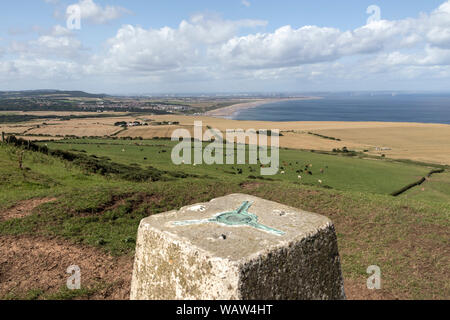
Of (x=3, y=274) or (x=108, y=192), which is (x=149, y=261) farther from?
(x=108, y=192)

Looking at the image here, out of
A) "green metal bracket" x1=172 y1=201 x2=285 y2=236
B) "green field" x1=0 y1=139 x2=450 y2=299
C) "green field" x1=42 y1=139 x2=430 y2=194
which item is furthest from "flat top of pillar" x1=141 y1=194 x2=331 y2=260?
"green field" x1=42 y1=139 x2=430 y2=194

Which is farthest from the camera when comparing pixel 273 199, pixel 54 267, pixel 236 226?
pixel 273 199

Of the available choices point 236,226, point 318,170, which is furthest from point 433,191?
point 236,226

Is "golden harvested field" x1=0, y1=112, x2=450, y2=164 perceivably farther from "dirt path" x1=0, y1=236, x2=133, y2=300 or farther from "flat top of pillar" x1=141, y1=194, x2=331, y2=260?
"dirt path" x1=0, y1=236, x2=133, y2=300

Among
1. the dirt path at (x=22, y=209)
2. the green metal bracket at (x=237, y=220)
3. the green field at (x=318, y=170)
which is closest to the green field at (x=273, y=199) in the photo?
the dirt path at (x=22, y=209)

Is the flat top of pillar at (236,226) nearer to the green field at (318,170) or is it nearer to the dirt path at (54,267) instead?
the dirt path at (54,267)

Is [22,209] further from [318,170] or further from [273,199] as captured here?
[318,170]
